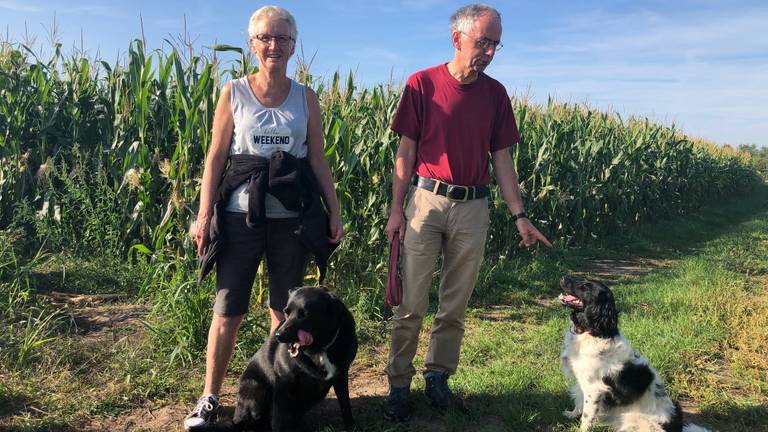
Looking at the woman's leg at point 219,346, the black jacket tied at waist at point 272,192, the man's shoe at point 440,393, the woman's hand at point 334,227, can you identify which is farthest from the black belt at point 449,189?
the woman's leg at point 219,346

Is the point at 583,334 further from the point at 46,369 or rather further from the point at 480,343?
the point at 46,369

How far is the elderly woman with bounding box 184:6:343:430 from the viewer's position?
105 inches

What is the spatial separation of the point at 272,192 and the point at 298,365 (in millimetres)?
927

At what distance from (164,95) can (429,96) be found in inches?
143

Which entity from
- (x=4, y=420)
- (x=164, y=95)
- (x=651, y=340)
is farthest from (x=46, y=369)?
(x=651, y=340)

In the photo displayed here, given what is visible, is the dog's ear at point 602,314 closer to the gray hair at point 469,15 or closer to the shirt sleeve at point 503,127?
the shirt sleeve at point 503,127

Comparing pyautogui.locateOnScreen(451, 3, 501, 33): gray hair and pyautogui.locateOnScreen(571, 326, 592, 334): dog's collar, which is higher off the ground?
pyautogui.locateOnScreen(451, 3, 501, 33): gray hair

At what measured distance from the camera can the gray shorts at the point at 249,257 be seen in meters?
2.80

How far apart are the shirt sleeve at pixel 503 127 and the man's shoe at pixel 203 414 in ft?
7.54

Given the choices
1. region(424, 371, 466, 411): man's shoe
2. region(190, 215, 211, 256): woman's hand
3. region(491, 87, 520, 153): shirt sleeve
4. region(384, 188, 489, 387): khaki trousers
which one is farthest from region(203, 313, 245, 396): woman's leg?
region(491, 87, 520, 153): shirt sleeve

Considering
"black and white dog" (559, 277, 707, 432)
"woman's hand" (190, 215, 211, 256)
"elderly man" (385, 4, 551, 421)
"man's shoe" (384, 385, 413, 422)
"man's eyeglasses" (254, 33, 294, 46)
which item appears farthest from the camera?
"man's shoe" (384, 385, 413, 422)

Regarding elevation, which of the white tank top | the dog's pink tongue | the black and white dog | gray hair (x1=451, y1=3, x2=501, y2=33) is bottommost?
the black and white dog

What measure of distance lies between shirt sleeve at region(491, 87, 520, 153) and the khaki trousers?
1.30 ft

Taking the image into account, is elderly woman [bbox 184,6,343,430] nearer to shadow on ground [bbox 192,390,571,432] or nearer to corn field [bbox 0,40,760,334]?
shadow on ground [bbox 192,390,571,432]
